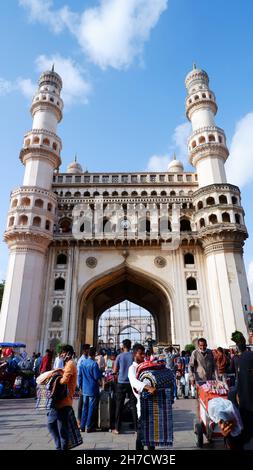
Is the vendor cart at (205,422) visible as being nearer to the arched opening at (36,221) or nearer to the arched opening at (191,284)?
the arched opening at (191,284)

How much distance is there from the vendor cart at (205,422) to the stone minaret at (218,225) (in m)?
17.0

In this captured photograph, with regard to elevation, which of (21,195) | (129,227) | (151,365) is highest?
(21,195)

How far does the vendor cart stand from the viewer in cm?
501

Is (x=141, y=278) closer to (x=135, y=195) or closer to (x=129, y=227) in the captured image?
(x=129, y=227)

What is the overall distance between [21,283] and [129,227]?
9.18 metres

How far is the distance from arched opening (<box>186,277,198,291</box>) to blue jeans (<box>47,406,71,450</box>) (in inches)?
845

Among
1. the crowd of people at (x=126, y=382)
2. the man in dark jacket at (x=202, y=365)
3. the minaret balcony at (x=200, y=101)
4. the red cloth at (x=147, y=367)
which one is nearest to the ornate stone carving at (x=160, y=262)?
the crowd of people at (x=126, y=382)

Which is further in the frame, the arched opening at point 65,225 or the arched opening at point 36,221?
the arched opening at point 65,225

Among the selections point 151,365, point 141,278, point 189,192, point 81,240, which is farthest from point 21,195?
point 151,365

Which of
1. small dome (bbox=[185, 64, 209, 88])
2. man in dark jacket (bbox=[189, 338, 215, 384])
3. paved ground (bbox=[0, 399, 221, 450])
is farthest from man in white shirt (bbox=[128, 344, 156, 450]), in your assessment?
small dome (bbox=[185, 64, 209, 88])

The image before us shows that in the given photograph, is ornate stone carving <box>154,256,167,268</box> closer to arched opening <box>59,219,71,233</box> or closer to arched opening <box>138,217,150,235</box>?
arched opening <box>138,217,150,235</box>

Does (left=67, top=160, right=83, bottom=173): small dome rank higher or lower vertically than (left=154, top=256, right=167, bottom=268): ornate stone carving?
higher

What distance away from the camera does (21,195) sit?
84.7 ft

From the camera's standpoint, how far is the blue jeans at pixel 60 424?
4.24 meters
